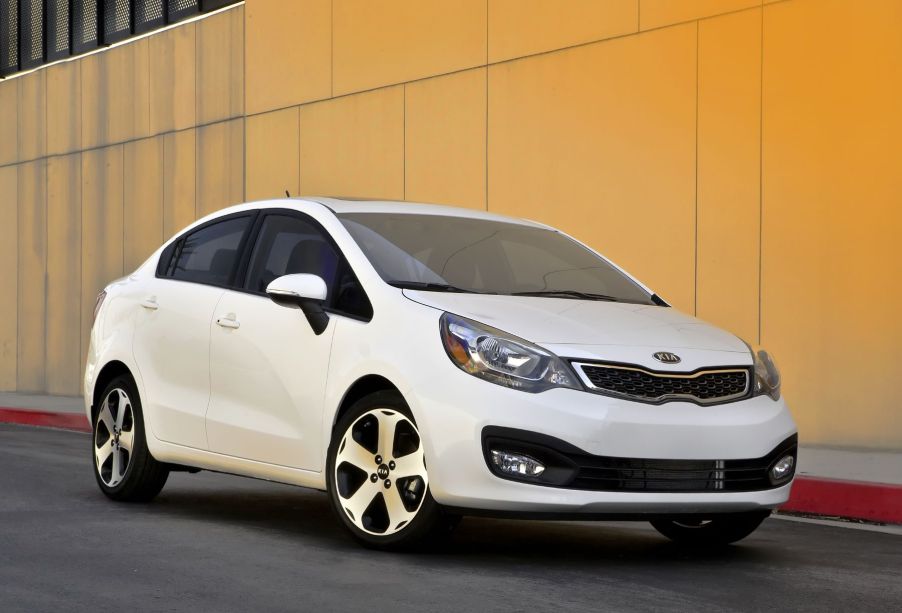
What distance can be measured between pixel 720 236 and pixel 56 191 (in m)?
14.7

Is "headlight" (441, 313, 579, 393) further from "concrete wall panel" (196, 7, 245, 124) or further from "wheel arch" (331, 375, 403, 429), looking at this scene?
"concrete wall panel" (196, 7, 245, 124)

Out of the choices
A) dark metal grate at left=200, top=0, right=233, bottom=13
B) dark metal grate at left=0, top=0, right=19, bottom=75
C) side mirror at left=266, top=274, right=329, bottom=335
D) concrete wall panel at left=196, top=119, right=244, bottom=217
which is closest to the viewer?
side mirror at left=266, top=274, right=329, bottom=335

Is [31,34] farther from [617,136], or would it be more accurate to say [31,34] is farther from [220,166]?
[617,136]

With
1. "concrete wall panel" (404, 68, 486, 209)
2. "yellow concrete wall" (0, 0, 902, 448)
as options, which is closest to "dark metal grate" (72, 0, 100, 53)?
"yellow concrete wall" (0, 0, 902, 448)

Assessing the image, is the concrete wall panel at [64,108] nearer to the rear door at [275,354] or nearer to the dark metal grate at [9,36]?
the dark metal grate at [9,36]

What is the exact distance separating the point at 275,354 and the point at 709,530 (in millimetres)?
2218

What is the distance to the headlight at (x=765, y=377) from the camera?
6.38 meters

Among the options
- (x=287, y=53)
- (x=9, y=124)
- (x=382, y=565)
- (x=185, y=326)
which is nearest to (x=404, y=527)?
(x=382, y=565)

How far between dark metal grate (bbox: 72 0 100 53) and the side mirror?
18071 mm

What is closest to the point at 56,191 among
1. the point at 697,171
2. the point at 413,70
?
the point at 413,70

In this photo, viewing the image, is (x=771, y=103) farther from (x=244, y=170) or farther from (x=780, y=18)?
(x=244, y=170)

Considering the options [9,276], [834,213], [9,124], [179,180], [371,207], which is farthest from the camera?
[9,124]

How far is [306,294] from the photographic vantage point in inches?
259

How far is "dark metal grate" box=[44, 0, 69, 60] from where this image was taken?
24625 mm
